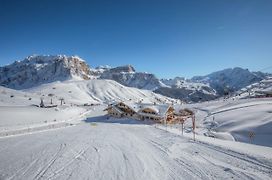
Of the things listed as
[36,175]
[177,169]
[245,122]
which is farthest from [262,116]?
[36,175]

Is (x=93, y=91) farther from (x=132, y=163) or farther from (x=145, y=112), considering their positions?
(x=132, y=163)

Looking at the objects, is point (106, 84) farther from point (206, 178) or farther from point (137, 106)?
point (206, 178)

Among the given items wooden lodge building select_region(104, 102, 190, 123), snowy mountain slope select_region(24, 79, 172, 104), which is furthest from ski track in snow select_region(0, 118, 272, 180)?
snowy mountain slope select_region(24, 79, 172, 104)

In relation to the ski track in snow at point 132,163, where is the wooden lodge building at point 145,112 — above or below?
above

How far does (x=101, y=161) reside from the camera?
1530cm

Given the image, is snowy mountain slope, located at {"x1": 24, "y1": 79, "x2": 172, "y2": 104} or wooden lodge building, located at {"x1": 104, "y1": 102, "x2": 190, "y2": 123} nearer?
wooden lodge building, located at {"x1": 104, "y1": 102, "x2": 190, "y2": 123}

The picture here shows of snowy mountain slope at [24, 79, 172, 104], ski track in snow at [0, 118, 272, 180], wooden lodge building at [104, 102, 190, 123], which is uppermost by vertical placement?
snowy mountain slope at [24, 79, 172, 104]

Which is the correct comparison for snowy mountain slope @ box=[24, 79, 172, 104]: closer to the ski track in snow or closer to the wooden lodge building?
the wooden lodge building

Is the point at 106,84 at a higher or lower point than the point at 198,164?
higher

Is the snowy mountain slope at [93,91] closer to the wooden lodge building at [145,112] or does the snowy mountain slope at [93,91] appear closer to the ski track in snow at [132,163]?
the wooden lodge building at [145,112]

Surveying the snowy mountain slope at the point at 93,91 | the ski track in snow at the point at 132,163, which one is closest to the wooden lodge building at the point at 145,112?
the ski track in snow at the point at 132,163

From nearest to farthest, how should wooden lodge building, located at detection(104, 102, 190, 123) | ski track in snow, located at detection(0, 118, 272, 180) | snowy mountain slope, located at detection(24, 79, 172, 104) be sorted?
1. ski track in snow, located at detection(0, 118, 272, 180)
2. wooden lodge building, located at detection(104, 102, 190, 123)
3. snowy mountain slope, located at detection(24, 79, 172, 104)

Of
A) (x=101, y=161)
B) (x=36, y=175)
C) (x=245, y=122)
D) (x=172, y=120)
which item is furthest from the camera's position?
(x=172, y=120)

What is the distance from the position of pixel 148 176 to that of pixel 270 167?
725 cm
